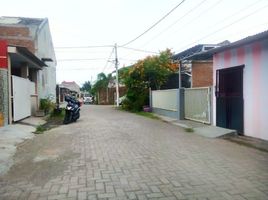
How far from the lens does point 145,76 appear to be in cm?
2602

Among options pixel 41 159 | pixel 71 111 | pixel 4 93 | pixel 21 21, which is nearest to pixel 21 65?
pixel 71 111

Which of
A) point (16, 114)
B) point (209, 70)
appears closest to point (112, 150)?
point (16, 114)

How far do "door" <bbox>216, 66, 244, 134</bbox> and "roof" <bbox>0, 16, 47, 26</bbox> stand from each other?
18.5 metres

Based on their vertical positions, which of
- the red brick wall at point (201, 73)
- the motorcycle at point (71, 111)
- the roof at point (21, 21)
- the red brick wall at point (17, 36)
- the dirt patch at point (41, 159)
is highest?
the roof at point (21, 21)

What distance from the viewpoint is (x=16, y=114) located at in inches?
588

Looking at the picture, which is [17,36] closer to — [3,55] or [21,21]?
[21,21]

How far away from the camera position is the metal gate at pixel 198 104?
46.4ft

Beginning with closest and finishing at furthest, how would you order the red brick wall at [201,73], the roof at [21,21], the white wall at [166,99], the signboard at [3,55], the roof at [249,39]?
the roof at [249,39] → the signboard at [3,55] → the white wall at [166,99] → the red brick wall at [201,73] → the roof at [21,21]

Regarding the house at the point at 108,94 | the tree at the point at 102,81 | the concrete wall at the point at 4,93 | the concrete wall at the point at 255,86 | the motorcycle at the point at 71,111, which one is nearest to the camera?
the concrete wall at the point at 255,86

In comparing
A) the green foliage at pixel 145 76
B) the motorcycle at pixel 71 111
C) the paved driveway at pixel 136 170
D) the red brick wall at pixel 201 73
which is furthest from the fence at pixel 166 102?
the paved driveway at pixel 136 170

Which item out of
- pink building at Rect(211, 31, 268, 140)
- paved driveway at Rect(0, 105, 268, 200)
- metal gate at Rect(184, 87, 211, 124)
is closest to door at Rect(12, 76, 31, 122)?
paved driveway at Rect(0, 105, 268, 200)

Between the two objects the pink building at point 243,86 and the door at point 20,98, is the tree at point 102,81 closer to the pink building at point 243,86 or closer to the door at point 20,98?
the door at point 20,98

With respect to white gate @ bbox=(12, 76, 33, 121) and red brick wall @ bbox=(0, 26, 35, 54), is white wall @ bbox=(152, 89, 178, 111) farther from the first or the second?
red brick wall @ bbox=(0, 26, 35, 54)

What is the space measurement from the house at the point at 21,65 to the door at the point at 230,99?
27.2ft
